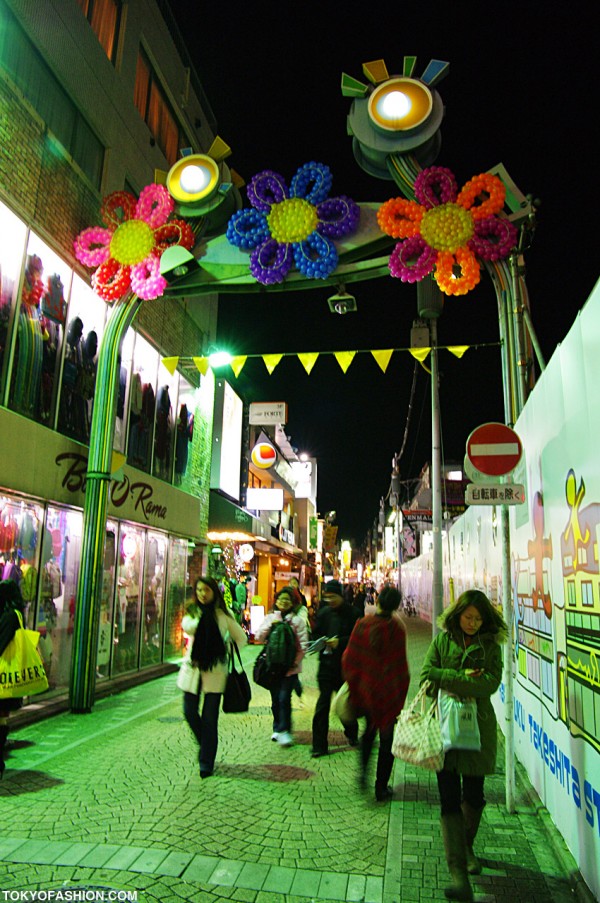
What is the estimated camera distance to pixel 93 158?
38.0ft

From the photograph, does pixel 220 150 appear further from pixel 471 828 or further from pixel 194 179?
pixel 471 828

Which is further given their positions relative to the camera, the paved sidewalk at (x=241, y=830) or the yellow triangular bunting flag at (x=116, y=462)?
the yellow triangular bunting flag at (x=116, y=462)

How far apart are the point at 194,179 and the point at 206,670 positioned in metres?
7.65

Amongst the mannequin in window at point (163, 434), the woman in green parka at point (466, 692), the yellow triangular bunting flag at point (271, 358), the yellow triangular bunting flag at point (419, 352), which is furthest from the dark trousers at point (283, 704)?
the mannequin in window at point (163, 434)

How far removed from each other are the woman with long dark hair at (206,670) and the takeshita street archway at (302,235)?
3583 millimetres

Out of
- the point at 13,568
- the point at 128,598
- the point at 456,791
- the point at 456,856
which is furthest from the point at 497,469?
the point at 128,598

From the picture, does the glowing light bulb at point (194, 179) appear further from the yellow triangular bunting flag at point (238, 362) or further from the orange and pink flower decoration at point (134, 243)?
the yellow triangular bunting flag at point (238, 362)

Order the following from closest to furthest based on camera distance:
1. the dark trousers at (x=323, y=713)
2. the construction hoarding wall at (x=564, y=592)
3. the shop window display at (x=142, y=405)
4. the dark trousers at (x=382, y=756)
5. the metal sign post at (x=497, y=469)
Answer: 1. the construction hoarding wall at (x=564, y=592)
2. the metal sign post at (x=497, y=469)
3. the dark trousers at (x=382, y=756)
4. the dark trousers at (x=323, y=713)
5. the shop window display at (x=142, y=405)

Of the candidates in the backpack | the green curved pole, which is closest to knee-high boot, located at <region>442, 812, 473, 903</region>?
the backpack

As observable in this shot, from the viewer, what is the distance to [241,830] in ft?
16.2

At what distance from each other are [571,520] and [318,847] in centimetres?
302

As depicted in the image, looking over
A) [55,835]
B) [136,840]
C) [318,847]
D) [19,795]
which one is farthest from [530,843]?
[19,795]

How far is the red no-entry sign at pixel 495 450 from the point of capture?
18.6 ft

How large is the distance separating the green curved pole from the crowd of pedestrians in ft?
9.79
